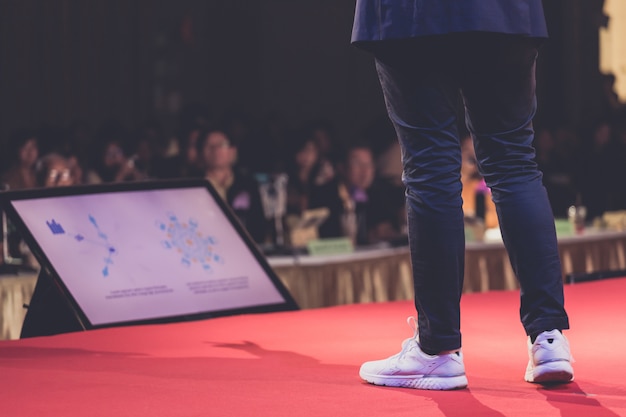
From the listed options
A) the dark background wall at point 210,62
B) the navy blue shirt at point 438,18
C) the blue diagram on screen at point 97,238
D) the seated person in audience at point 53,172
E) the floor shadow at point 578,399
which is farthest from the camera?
the dark background wall at point 210,62

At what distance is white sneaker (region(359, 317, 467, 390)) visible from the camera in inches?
70.1

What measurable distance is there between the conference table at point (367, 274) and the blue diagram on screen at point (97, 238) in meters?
0.41

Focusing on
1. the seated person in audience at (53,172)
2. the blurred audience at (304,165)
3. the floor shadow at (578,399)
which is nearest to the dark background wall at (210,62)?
the blurred audience at (304,165)

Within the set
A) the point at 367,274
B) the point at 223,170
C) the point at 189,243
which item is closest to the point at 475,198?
the point at 367,274

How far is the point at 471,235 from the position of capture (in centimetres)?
416

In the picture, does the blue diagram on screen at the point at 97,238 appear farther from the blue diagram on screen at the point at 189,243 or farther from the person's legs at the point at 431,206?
the person's legs at the point at 431,206

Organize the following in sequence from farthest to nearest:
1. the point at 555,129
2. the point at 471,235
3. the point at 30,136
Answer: the point at 555,129
the point at 30,136
the point at 471,235

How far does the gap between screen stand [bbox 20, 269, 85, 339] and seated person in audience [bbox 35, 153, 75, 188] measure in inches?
44.9

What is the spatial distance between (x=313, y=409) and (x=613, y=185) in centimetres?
431

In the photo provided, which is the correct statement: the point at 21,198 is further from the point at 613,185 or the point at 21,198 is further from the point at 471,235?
the point at 613,185

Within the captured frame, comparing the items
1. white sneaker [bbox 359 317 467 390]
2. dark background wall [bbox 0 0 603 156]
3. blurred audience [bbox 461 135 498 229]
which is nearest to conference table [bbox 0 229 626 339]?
blurred audience [bbox 461 135 498 229]

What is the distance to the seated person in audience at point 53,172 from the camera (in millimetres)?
3789

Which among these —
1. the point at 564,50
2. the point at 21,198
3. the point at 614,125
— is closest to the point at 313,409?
the point at 21,198

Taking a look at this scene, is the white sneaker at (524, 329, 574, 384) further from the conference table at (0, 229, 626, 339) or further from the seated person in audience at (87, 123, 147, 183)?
the seated person in audience at (87, 123, 147, 183)
